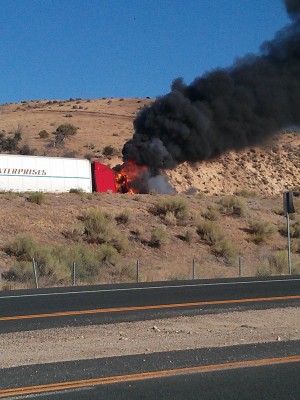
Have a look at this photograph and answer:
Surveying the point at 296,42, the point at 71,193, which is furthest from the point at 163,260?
the point at 296,42

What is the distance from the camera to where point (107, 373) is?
8.71 m

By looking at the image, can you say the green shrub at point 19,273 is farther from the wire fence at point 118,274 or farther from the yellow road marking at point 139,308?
the yellow road marking at point 139,308

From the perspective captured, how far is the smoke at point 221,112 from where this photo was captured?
41312 mm

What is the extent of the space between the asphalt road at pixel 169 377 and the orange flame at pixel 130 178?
3241cm

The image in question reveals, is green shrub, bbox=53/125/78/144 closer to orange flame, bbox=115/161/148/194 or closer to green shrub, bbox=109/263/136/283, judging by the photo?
orange flame, bbox=115/161/148/194

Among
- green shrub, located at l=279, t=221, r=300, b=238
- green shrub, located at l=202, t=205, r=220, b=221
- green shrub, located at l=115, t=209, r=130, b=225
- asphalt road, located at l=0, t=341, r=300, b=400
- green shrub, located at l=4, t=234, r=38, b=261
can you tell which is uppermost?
green shrub, located at l=202, t=205, r=220, b=221

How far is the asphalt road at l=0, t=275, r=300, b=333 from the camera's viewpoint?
555 inches

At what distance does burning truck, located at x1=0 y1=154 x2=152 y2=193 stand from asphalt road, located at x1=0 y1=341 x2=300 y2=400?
90.0 feet

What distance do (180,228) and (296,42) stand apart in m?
13.5

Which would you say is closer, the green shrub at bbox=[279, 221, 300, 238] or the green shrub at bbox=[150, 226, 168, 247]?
the green shrub at bbox=[150, 226, 168, 247]

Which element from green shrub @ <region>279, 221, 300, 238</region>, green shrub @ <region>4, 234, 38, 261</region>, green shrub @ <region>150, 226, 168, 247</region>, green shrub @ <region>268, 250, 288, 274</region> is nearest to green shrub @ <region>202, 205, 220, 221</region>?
green shrub @ <region>279, 221, 300, 238</region>

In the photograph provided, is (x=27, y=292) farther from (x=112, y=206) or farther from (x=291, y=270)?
(x=112, y=206)

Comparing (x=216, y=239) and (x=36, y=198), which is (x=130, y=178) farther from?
(x=216, y=239)

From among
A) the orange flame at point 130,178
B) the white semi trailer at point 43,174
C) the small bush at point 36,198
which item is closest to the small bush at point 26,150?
the orange flame at point 130,178
